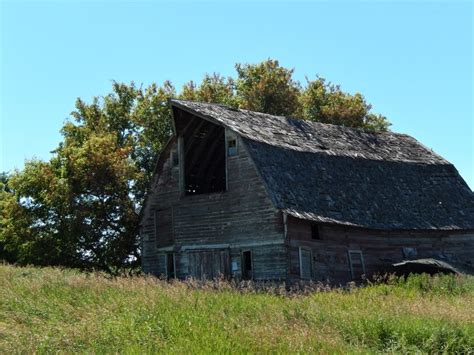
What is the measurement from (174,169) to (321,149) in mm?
6347

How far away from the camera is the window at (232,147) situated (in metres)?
24.2

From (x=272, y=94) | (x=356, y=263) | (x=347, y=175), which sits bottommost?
(x=356, y=263)

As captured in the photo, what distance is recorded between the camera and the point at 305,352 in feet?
31.8

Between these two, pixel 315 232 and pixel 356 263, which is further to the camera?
pixel 356 263

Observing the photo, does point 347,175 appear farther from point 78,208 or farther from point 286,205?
point 78,208

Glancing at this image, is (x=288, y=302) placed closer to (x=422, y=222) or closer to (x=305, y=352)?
(x=305, y=352)

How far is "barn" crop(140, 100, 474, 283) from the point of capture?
23.1m

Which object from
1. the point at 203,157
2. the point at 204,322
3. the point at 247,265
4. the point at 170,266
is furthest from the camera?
the point at 203,157

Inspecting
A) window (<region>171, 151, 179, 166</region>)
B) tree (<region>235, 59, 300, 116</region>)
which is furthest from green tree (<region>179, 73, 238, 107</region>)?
window (<region>171, 151, 179, 166</region>)

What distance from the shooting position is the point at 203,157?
2694cm

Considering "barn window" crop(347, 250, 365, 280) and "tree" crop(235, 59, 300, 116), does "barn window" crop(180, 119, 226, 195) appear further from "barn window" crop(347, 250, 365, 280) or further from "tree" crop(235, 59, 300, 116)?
"tree" crop(235, 59, 300, 116)

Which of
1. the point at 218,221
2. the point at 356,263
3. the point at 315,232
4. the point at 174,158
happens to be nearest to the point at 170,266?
the point at 218,221

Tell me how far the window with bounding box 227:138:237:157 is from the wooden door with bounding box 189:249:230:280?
3673 millimetres

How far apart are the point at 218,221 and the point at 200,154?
3.57m
